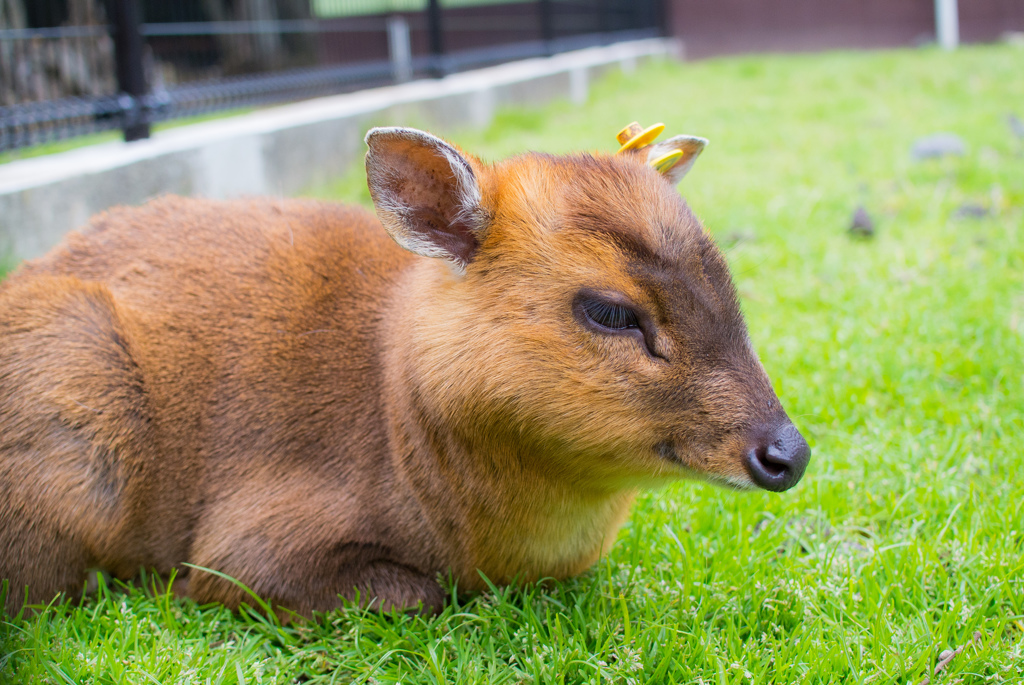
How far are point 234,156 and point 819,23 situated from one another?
1387 cm

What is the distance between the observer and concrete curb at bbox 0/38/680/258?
465 cm

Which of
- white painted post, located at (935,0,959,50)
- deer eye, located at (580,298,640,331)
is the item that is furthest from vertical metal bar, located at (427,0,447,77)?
white painted post, located at (935,0,959,50)

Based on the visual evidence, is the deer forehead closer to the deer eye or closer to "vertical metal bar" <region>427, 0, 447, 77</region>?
the deer eye

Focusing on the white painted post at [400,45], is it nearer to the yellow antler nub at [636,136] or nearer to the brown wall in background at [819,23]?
the yellow antler nub at [636,136]

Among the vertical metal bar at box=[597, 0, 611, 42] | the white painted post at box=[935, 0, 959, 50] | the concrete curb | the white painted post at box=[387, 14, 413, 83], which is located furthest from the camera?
the vertical metal bar at box=[597, 0, 611, 42]

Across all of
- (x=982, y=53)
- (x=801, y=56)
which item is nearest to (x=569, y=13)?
(x=801, y=56)

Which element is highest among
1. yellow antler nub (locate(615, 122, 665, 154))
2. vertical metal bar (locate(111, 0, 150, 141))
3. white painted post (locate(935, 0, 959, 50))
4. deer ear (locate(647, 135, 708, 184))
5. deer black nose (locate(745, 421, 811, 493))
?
white painted post (locate(935, 0, 959, 50))

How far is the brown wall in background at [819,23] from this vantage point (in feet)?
49.9

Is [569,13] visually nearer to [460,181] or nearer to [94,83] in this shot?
[94,83]

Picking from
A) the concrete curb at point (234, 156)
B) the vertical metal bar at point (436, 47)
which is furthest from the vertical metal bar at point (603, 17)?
the vertical metal bar at point (436, 47)

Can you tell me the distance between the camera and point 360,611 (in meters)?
2.51

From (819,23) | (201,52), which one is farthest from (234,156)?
(819,23)

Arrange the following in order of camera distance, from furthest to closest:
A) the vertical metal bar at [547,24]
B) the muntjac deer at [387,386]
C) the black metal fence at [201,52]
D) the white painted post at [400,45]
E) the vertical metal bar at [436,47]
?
the vertical metal bar at [547,24] < the vertical metal bar at [436,47] < the white painted post at [400,45] < the black metal fence at [201,52] < the muntjac deer at [387,386]

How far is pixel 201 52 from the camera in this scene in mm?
7363
